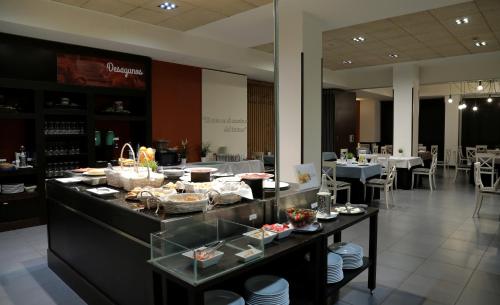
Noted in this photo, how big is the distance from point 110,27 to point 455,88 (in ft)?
41.9

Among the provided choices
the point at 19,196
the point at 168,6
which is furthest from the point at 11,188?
the point at 168,6

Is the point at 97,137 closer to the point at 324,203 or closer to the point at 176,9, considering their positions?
the point at 176,9

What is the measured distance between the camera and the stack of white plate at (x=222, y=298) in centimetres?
217

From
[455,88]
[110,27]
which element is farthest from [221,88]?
[455,88]

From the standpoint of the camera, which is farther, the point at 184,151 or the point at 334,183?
the point at 184,151

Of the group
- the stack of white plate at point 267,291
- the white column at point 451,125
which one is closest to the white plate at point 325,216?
the stack of white plate at point 267,291

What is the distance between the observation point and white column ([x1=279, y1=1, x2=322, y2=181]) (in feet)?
17.3

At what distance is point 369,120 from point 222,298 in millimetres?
15316

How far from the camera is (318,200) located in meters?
2.90

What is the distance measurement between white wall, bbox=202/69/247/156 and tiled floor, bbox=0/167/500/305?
3.78 m

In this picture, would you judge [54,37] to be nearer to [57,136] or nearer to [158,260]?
[57,136]

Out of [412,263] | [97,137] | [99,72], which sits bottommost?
[412,263]

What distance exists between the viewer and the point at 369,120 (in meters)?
16.3

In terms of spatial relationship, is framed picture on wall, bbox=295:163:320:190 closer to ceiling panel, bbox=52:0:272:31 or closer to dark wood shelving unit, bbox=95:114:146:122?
ceiling panel, bbox=52:0:272:31
